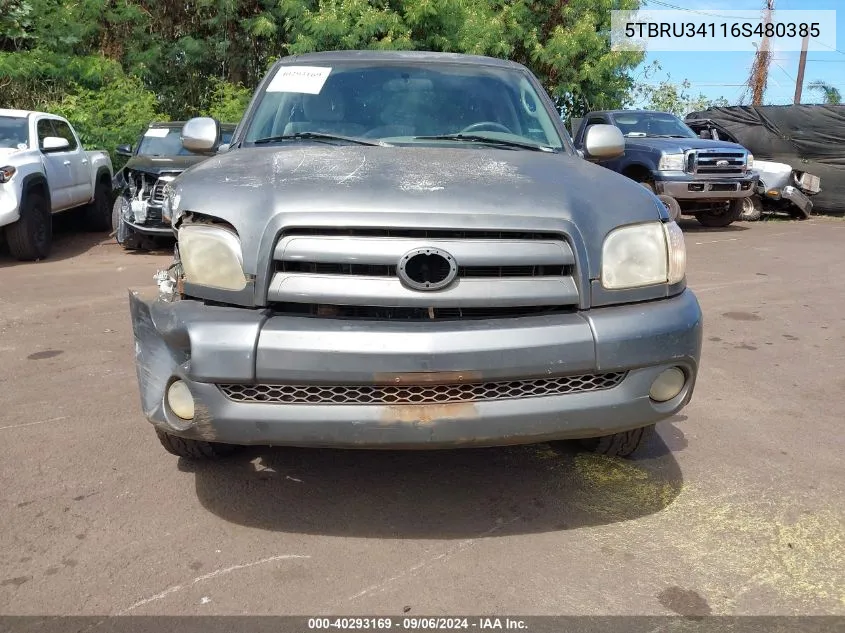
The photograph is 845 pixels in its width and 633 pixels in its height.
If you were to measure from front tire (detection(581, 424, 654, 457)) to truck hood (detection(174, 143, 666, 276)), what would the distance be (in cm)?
101

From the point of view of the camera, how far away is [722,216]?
13.9 meters

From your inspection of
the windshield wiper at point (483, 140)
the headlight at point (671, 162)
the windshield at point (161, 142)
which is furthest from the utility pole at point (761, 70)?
the windshield wiper at point (483, 140)

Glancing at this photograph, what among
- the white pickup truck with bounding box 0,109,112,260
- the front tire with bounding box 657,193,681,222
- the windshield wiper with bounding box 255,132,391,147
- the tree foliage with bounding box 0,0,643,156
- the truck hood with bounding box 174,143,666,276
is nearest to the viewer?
the truck hood with bounding box 174,143,666,276

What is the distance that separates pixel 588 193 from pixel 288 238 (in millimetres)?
1094

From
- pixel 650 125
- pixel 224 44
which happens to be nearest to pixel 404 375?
pixel 650 125

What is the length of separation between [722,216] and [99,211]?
35.0 feet

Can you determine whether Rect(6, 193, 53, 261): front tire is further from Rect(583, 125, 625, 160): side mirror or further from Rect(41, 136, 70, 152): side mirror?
Rect(583, 125, 625, 160): side mirror

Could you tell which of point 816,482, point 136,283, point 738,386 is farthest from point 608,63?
point 816,482

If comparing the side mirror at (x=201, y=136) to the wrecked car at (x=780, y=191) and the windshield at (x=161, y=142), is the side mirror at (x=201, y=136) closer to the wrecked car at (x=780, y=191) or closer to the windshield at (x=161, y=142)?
the windshield at (x=161, y=142)

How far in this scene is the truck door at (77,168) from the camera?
34.5 feet

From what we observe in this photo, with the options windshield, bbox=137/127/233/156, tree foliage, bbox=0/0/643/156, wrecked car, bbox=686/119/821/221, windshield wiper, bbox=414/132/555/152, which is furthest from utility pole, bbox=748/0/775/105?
windshield wiper, bbox=414/132/555/152

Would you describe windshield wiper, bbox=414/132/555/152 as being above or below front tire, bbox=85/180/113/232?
above

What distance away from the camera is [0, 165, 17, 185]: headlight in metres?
8.57

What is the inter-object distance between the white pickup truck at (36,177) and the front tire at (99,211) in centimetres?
25
